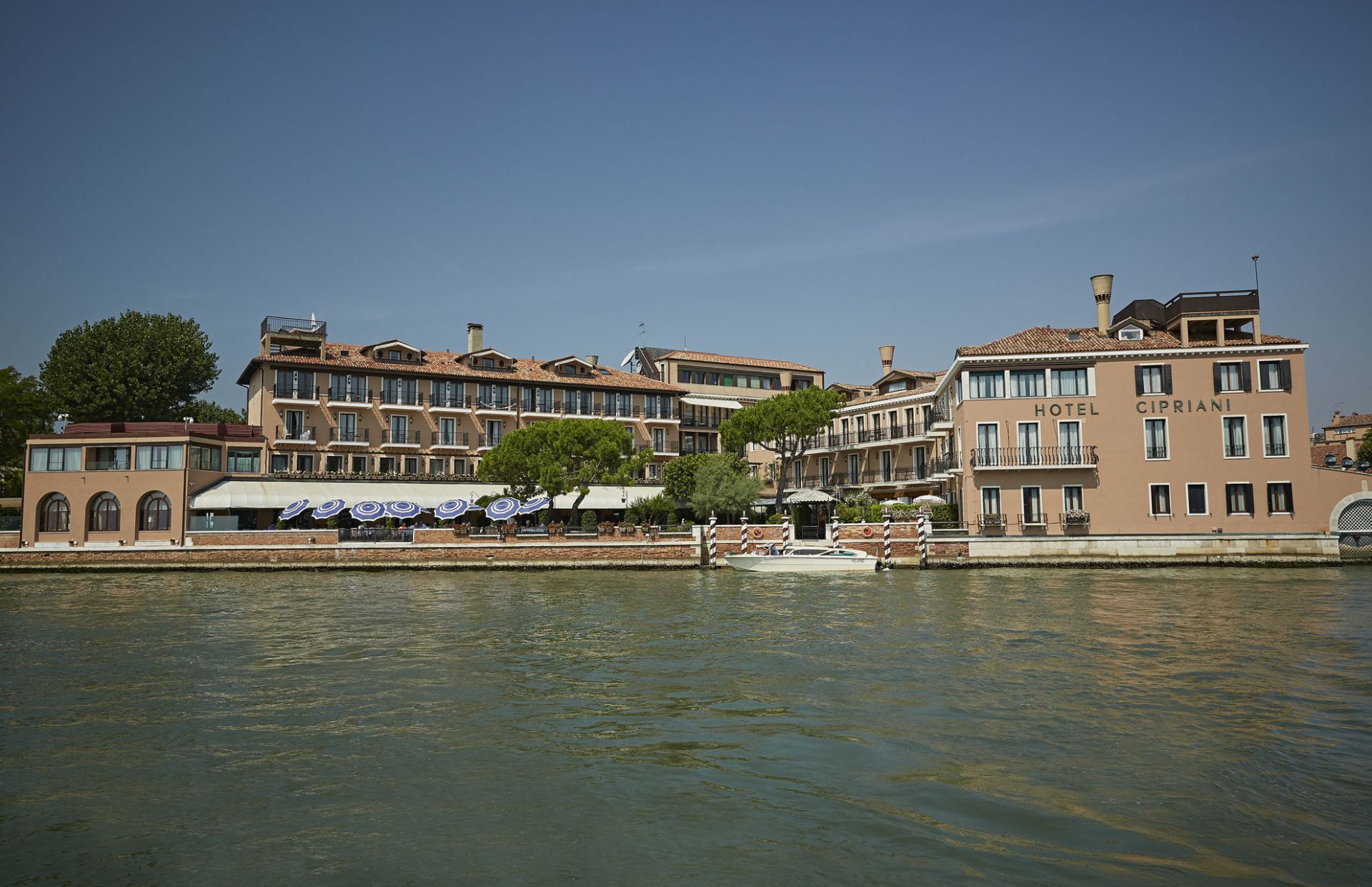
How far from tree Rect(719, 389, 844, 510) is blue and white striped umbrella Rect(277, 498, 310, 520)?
22791 mm

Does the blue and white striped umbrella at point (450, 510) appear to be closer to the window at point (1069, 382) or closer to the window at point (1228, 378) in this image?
the window at point (1069, 382)

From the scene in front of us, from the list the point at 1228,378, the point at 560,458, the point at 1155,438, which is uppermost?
the point at 1228,378

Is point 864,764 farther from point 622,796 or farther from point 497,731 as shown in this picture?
point 497,731

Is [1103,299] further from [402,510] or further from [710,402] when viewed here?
[402,510]

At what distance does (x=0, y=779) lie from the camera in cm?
901

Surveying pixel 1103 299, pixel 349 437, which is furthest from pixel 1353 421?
pixel 349 437

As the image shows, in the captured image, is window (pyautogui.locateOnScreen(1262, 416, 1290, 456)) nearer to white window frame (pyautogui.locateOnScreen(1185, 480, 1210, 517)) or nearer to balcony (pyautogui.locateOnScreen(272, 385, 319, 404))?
white window frame (pyautogui.locateOnScreen(1185, 480, 1210, 517))

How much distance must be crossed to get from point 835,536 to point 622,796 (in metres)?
30.7

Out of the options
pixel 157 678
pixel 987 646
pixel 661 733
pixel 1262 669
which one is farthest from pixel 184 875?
pixel 1262 669

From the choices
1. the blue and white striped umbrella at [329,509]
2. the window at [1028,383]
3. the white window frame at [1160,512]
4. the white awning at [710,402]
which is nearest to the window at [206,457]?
the blue and white striped umbrella at [329,509]

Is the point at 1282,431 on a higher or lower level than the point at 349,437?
lower

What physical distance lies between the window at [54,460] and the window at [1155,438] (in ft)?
163

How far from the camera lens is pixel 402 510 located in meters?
42.3

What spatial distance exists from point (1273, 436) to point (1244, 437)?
3.81 ft
